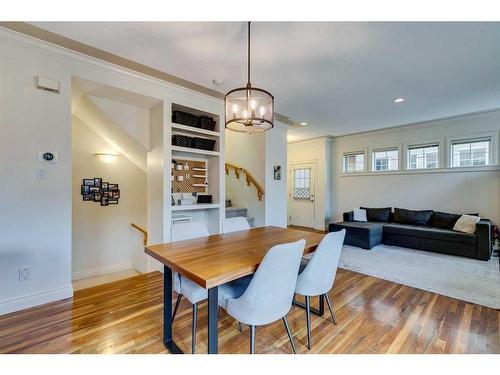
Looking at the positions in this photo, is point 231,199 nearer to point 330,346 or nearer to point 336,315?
point 336,315

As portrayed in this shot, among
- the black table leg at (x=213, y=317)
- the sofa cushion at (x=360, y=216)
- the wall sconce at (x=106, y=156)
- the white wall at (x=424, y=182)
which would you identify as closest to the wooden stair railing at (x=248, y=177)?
the wall sconce at (x=106, y=156)

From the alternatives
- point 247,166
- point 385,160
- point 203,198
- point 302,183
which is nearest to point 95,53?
point 203,198

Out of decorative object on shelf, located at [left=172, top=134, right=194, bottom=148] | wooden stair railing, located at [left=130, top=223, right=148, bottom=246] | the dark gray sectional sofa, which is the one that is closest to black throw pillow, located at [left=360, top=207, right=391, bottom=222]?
the dark gray sectional sofa

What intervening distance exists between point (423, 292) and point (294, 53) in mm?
3037

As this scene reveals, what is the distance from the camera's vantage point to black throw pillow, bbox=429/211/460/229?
4488 mm

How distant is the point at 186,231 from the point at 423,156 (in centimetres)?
554

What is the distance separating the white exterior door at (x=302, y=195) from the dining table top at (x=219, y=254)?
4.68m

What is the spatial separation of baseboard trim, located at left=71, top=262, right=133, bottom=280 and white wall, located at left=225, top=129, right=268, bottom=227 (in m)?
2.43

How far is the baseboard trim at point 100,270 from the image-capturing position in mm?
4013

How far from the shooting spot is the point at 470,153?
4.78 metres

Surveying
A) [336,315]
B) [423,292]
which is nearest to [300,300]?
[336,315]

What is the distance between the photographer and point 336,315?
7.38 ft

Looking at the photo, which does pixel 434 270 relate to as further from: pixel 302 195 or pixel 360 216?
pixel 302 195

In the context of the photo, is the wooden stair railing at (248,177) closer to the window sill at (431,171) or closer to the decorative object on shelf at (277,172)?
the decorative object on shelf at (277,172)
